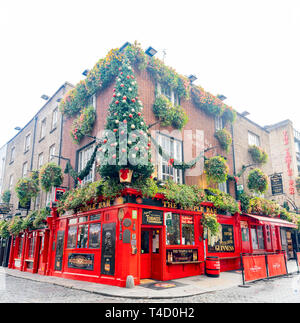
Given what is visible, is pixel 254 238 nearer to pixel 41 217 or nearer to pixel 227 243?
pixel 227 243

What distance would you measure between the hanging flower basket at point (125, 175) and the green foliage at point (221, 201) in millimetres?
6004

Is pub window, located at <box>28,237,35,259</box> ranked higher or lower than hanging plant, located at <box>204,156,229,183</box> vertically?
lower

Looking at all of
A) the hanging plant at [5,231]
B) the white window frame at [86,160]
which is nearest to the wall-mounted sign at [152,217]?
the white window frame at [86,160]

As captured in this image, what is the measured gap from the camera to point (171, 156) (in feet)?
50.8

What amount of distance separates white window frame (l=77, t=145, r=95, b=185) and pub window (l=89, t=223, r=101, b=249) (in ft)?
8.62

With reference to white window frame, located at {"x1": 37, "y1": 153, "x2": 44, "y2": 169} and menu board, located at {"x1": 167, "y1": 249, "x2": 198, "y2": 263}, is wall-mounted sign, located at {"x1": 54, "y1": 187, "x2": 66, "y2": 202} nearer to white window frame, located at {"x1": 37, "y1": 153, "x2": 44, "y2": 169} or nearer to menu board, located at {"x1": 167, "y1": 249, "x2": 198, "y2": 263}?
white window frame, located at {"x1": 37, "y1": 153, "x2": 44, "y2": 169}

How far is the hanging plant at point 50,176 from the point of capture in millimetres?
16000

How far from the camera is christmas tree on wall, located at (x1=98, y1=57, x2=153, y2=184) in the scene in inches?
453

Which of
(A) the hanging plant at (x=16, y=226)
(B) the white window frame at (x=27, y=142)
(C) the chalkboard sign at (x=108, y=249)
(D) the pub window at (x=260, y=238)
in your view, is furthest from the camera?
(B) the white window frame at (x=27, y=142)

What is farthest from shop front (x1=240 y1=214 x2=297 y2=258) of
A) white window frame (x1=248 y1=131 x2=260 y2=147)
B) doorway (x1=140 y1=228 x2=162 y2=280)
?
doorway (x1=140 y1=228 x2=162 y2=280)

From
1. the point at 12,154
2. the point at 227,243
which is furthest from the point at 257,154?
the point at 12,154

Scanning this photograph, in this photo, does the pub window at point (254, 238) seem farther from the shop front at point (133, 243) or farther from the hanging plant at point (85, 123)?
the hanging plant at point (85, 123)

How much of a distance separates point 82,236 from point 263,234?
13.5 meters

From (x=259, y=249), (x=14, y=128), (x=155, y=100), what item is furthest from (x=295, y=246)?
(x=14, y=128)
